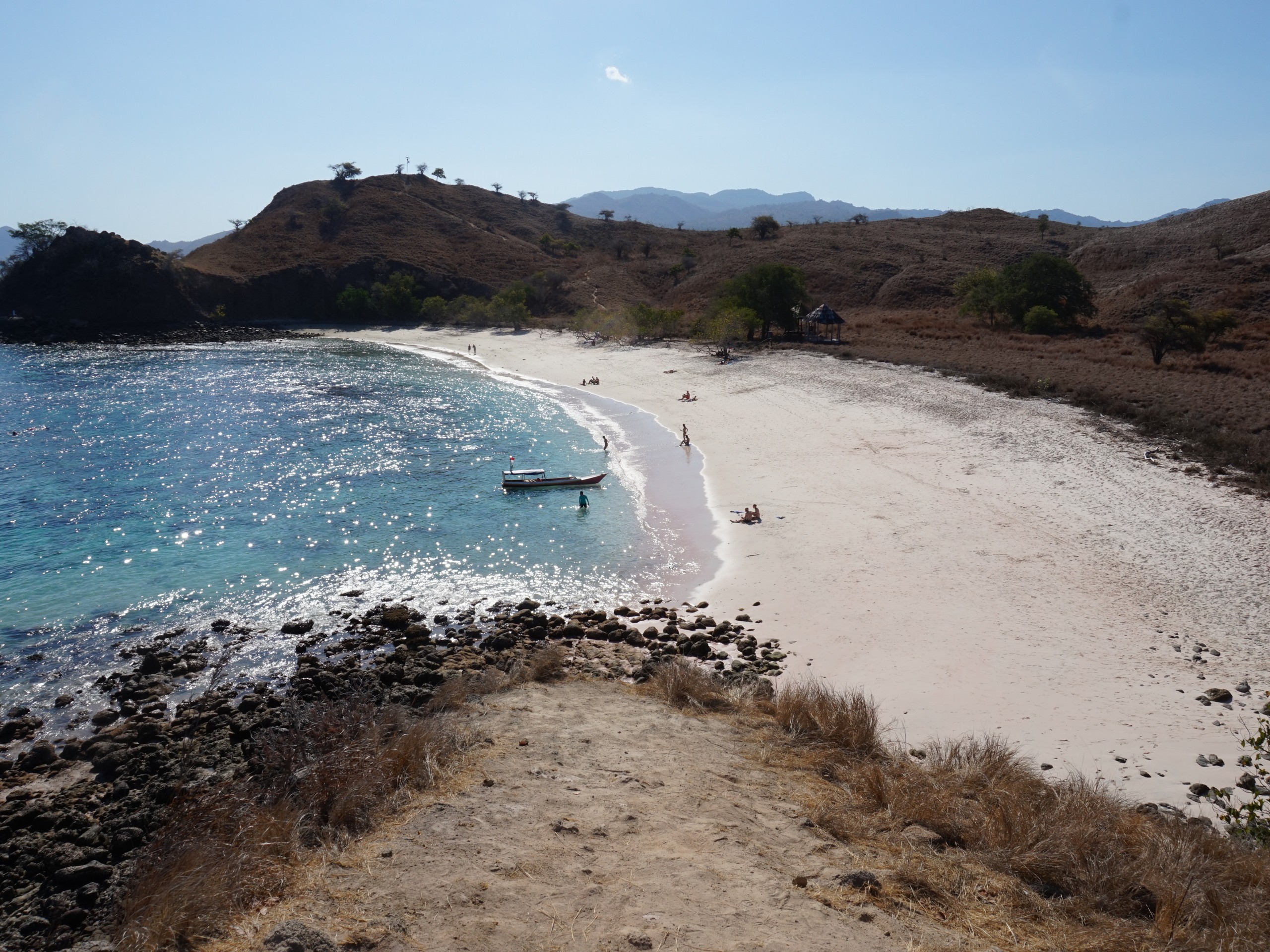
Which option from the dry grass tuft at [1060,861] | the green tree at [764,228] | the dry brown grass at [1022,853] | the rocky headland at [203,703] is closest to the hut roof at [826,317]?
the rocky headland at [203,703]

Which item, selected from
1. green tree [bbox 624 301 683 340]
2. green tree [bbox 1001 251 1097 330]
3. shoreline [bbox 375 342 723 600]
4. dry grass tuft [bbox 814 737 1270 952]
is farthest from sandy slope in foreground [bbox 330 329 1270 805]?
green tree [bbox 624 301 683 340]

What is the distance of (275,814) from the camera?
8.06 metres

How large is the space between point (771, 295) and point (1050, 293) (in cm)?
2126

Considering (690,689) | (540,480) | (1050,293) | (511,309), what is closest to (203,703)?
(690,689)

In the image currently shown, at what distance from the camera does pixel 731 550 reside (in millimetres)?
20656

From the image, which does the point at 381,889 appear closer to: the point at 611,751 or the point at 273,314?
the point at 611,751

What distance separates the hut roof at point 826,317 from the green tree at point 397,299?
5019cm

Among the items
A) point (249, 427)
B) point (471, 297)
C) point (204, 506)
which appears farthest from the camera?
point (471, 297)

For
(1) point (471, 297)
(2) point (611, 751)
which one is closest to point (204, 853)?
(2) point (611, 751)

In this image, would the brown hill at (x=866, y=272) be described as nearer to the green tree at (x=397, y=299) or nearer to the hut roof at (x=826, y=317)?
the hut roof at (x=826, y=317)

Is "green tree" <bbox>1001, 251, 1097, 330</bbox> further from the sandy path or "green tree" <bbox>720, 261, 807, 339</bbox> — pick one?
the sandy path

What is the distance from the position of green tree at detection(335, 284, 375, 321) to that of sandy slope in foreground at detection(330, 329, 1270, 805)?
222ft

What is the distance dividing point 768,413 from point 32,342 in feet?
255

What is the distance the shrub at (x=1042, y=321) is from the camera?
54.3 metres
